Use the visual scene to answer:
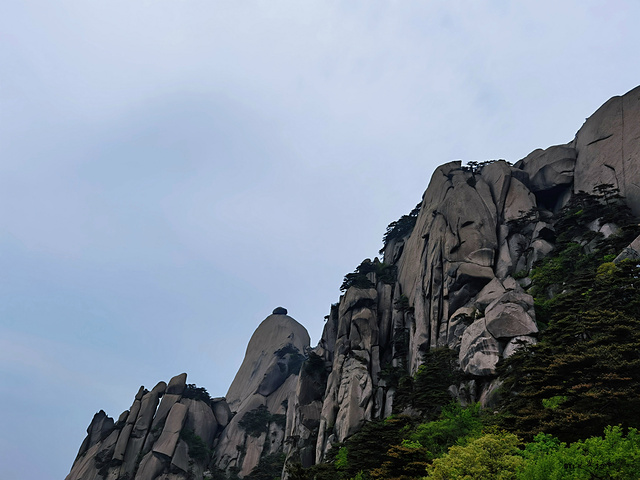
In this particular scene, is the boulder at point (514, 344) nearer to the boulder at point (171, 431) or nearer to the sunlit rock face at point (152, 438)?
the sunlit rock face at point (152, 438)

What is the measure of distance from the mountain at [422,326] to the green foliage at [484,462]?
13695 millimetres

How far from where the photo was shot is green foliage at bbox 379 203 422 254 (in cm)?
7288

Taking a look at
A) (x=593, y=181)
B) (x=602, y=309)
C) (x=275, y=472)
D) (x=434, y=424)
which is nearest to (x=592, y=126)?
(x=593, y=181)

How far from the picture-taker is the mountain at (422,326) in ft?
130

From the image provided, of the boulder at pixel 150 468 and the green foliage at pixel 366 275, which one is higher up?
the green foliage at pixel 366 275

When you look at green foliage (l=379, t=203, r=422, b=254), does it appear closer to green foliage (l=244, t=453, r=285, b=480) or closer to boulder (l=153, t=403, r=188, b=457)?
green foliage (l=244, t=453, r=285, b=480)

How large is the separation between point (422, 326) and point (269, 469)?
2930cm

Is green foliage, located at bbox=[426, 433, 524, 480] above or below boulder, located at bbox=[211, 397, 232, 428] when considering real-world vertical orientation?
below

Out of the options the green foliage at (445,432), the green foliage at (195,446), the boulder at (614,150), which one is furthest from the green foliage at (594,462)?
the green foliage at (195,446)

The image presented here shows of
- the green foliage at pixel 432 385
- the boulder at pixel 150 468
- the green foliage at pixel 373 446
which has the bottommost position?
the green foliage at pixel 373 446

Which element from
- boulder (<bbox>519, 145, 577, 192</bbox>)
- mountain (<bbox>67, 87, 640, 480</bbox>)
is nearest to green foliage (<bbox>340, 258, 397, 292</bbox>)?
mountain (<bbox>67, 87, 640, 480</bbox>)

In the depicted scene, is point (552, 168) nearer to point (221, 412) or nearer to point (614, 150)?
point (614, 150)

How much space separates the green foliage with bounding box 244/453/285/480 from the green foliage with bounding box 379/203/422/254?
34.2 metres

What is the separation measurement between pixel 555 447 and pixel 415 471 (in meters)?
6.56
